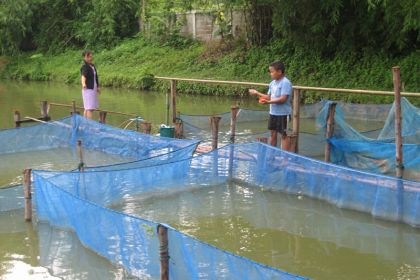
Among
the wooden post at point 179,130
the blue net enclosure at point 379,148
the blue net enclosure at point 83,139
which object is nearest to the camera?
the blue net enclosure at point 379,148

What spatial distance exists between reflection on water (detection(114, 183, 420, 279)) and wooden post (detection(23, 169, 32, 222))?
1003mm

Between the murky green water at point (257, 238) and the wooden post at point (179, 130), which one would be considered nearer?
the murky green water at point (257, 238)

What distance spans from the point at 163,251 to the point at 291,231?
7.55ft

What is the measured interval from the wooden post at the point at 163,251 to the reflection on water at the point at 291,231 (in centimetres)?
140

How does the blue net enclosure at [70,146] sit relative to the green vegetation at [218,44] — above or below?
below

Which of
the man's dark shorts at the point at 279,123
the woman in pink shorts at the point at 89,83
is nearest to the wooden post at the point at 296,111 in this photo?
the man's dark shorts at the point at 279,123

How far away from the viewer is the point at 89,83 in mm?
9445

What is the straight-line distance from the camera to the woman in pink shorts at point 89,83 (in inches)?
369

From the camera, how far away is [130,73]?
2122cm

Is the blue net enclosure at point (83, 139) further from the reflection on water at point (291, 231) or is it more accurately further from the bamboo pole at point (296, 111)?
the bamboo pole at point (296, 111)

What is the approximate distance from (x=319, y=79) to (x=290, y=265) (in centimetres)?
1196

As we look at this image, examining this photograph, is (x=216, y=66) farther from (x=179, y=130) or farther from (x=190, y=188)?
(x=190, y=188)

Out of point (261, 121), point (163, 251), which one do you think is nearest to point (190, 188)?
point (163, 251)

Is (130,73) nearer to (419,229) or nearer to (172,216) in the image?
(172,216)
